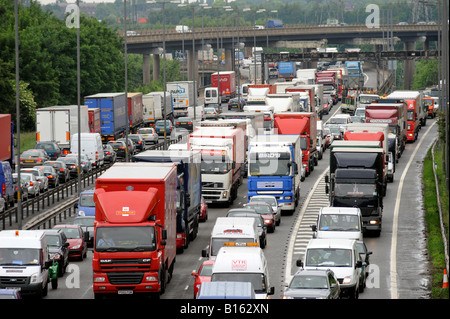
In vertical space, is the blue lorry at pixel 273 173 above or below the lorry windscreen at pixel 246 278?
above

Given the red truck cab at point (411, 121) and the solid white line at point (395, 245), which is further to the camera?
the red truck cab at point (411, 121)

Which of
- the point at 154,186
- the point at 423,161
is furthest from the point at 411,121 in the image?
the point at 154,186

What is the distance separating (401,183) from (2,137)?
71.7ft

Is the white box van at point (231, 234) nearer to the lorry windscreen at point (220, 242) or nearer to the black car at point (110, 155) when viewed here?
the lorry windscreen at point (220, 242)

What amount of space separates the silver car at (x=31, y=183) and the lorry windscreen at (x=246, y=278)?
96.7 feet

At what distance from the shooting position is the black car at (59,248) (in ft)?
120

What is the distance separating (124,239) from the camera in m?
31.2

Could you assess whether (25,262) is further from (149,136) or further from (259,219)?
(149,136)

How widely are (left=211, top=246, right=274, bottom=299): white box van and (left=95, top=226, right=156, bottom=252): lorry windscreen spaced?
219 cm

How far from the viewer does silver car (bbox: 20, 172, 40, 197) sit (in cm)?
5757

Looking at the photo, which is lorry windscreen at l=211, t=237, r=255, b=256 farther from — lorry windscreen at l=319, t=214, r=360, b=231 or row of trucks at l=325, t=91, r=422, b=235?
row of trucks at l=325, t=91, r=422, b=235

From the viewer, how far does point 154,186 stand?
106ft

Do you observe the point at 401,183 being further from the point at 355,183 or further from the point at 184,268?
the point at 184,268

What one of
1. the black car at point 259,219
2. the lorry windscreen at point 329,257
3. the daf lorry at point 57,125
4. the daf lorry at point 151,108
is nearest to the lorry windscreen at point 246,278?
the lorry windscreen at point 329,257
